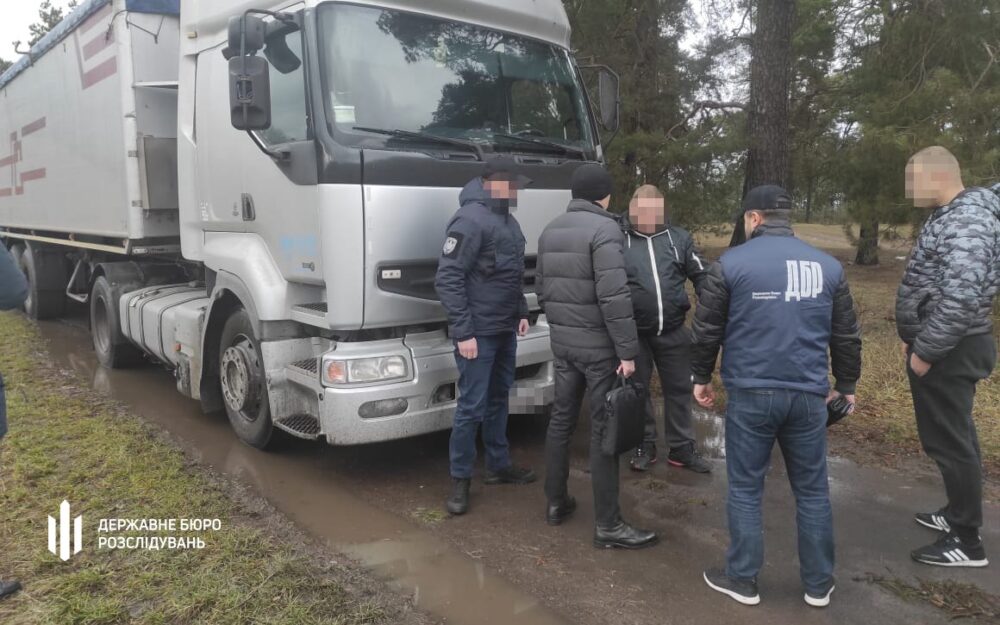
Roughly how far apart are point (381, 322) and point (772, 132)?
5499 mm

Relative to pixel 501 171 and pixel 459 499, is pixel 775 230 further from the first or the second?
pixel 459 499

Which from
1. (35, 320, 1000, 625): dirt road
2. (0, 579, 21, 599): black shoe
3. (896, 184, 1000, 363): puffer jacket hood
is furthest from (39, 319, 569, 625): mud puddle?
(896, 184, 1000, 363): puffer jacket hood

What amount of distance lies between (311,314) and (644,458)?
232 centimetres

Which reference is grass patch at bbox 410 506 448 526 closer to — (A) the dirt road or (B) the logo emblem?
(A) the dirt road

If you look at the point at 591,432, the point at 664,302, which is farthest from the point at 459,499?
the point at 664,302

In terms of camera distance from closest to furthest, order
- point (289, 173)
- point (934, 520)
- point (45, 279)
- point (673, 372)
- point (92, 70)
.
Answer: point (934, 520), point (289, 173), point (673, 372), point (92, 70), point (45, 279)

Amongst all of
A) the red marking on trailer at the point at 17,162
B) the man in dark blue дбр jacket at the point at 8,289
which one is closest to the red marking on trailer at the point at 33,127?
the red marking on trailer at the point at 17,162

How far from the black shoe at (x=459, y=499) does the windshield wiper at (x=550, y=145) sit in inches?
83.8

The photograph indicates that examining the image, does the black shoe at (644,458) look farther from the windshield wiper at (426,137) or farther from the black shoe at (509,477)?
the windshield wiper at (426,137)

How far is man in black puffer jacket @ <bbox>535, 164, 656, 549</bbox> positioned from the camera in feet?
11.4

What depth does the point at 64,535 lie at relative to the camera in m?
3.71

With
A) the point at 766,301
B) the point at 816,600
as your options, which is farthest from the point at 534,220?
the point at 816,600

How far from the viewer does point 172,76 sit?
19.8 ft

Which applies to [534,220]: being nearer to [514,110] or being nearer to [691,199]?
[514,110]
